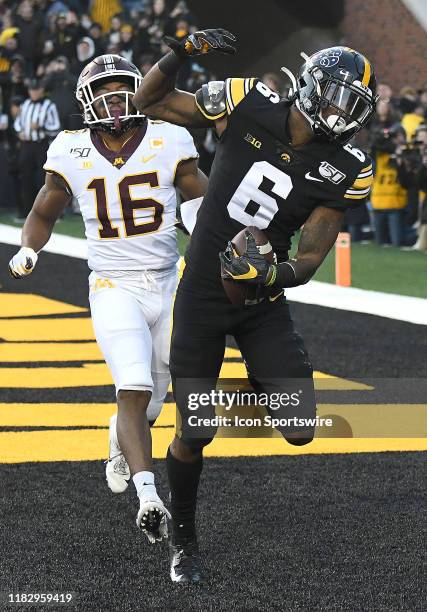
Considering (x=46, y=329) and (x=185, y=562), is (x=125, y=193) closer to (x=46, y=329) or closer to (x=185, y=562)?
(x=185, y=562)

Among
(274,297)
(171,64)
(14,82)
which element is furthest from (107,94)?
(14,82)

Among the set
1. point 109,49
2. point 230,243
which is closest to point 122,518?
point 230,243

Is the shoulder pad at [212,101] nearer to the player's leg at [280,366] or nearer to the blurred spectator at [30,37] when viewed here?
the player's leg at [280,366]

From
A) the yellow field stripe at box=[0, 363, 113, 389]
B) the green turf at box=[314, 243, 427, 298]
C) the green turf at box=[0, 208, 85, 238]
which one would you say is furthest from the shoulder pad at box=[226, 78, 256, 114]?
the green turf at box=[0, 208, 85, 238]

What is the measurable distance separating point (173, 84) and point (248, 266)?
0.83 meters

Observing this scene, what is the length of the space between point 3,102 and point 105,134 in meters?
15.3

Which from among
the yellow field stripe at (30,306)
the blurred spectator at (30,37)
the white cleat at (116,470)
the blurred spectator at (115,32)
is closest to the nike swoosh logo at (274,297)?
Answer: the white cleat at (116,470)

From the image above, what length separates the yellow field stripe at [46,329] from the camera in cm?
1070

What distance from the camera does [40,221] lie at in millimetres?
6258

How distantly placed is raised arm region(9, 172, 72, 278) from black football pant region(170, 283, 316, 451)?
1160 mm

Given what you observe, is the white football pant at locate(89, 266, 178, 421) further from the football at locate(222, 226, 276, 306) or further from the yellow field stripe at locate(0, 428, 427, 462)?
the yellow field stripe at locate(0, 428, 427, 462)

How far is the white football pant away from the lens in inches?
221

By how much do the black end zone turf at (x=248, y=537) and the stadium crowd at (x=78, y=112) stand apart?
8952 mm

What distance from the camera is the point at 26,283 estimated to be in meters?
13.8
